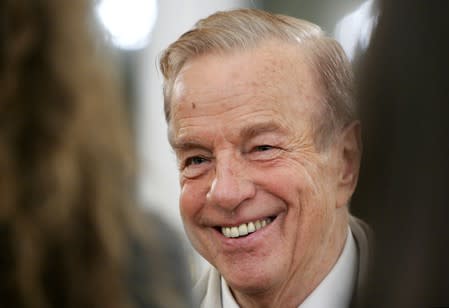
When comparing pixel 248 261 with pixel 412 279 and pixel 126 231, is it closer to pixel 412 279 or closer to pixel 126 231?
pixel 126 231

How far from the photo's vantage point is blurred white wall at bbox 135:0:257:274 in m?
1.53

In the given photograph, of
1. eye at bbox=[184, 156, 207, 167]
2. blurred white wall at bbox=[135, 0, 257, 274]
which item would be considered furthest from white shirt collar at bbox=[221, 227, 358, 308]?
eye at bbox=[184, 156, 207, 167]

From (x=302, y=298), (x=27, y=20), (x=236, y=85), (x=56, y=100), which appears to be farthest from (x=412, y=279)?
(x=27, y=20)

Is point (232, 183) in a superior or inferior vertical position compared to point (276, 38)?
inferior

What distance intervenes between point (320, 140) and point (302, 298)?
1.03ft

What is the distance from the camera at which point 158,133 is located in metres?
1.54

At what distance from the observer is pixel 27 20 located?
1.49 metres

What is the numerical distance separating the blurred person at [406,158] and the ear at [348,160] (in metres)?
0.02

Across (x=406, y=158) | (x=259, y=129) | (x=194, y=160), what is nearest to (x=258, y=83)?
(x=259, y=129)

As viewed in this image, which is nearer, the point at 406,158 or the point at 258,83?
the point at 258,83

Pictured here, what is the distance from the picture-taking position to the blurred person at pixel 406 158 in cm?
157

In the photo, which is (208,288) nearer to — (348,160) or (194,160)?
(194,160)

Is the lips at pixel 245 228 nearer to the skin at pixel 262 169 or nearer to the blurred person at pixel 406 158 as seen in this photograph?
the skin at pixel 262 169

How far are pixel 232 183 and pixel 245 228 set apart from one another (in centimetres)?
10
